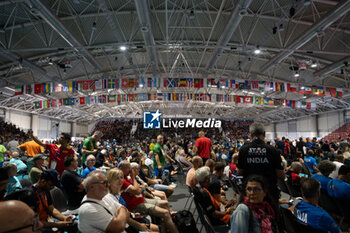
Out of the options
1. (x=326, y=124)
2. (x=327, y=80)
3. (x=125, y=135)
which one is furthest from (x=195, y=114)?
(x=327, y=80)

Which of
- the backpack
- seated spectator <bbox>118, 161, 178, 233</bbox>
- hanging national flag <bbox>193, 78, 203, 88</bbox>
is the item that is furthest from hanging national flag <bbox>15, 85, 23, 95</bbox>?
the backpack

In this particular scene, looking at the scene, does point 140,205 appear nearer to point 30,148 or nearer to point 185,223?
point 185,223

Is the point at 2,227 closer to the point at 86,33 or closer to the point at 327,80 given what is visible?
the point at 86,33

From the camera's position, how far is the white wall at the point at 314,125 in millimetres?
24703

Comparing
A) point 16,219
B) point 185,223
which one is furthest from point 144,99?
point 16,219

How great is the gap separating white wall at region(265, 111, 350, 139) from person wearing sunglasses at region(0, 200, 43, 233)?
30583mm

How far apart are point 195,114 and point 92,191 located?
32.7 meters

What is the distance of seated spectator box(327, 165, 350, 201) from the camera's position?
2686mm

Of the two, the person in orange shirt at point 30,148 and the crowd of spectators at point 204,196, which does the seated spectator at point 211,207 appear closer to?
the crowd of spectators at point 204,196

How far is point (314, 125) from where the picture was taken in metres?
28.6

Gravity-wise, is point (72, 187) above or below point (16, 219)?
below

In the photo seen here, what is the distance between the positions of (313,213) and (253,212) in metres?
0.65

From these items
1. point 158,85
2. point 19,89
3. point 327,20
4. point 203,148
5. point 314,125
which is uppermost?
point 327,20

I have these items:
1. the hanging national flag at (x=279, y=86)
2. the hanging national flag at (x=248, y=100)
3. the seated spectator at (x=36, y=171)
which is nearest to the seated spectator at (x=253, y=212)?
the seated spectator at (x=36, y=171)
